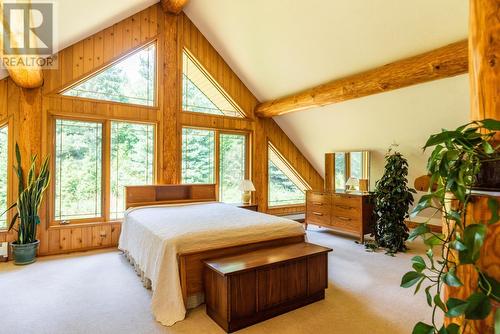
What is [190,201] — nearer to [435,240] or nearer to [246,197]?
[246,197]

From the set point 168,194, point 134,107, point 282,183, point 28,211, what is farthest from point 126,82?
point 282,183

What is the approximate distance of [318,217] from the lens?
18.3 ft

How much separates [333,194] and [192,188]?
8.68ft

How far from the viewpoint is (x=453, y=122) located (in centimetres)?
402

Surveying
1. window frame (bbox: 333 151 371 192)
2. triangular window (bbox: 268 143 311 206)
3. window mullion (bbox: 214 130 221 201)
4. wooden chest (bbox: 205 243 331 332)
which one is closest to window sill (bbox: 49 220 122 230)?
window mullion (bbox: 214 130 221 201)

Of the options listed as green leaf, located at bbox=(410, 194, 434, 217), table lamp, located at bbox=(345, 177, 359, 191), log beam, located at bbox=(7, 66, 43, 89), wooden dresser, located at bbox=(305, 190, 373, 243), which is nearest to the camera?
green leaf, located at bbox=(410, 194, 434, 217)

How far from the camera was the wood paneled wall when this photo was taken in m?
4.04

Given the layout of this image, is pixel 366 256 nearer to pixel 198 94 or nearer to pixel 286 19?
pixel 286 19

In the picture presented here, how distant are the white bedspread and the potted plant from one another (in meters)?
1.24

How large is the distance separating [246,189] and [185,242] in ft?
9.31

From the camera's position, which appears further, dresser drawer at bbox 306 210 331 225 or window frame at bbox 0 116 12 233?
dresser drawer at bbox 306 210 331 225

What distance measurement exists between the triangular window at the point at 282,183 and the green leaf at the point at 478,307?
5.71 m

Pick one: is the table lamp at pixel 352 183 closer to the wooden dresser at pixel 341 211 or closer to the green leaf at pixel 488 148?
the wooden dresser at pixel 341 211

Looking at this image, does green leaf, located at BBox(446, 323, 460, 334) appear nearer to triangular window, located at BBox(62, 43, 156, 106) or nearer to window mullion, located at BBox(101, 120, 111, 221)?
window mullion, located at BBox(101, 120, 111, 221)
